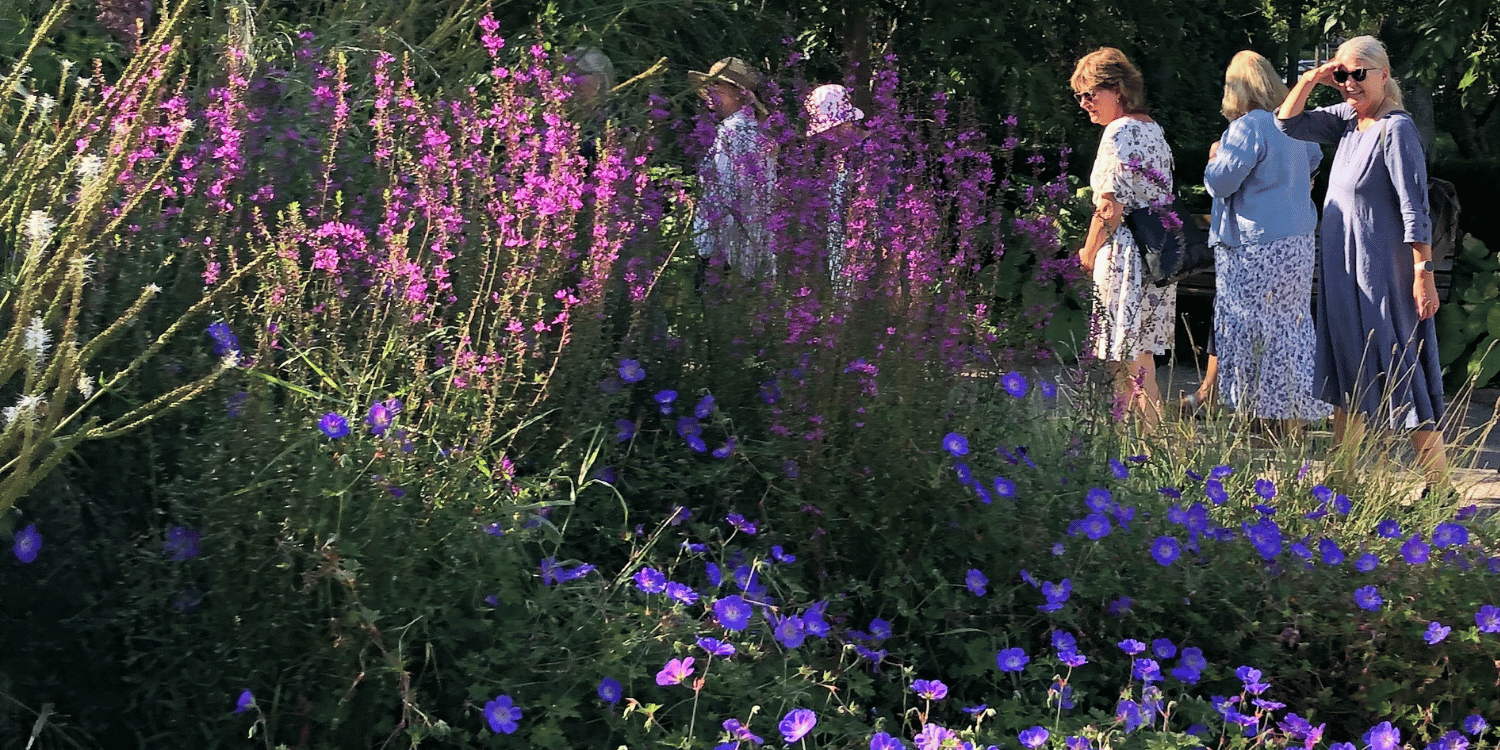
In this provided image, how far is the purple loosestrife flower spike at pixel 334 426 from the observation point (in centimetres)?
230

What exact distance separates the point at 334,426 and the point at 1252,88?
14.5 feet

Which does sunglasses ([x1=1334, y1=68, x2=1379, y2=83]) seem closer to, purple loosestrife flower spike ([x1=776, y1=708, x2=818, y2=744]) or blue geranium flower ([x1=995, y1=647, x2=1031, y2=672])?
blue geranium flower ([x1=995, y1=647, x2=1031, y2=672])

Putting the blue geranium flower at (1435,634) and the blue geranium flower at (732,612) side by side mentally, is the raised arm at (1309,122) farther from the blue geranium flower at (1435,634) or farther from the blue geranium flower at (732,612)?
the blue geranium flower at (732,612)

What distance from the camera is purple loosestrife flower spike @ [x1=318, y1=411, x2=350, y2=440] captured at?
2298 millimetres

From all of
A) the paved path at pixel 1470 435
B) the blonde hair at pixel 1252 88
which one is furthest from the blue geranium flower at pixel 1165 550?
the blonde hair at pixel 1252 88

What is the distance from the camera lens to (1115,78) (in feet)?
18.9

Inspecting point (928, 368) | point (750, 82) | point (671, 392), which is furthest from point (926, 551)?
point (750, 82)

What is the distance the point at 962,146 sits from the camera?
3.93 meters

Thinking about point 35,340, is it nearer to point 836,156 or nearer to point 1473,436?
point 836,156

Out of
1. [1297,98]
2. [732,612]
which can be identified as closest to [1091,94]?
[1297,98]

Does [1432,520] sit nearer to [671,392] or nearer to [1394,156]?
[1394,156]

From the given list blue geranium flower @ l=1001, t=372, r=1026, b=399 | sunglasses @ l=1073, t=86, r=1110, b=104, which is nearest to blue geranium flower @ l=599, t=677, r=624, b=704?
blue geranium flower @ l=1001, t=372, r=1026, b=399

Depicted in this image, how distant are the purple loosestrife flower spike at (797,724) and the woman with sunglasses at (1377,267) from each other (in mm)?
3484

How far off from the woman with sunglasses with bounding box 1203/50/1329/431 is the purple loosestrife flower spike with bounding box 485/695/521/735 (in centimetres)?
403
